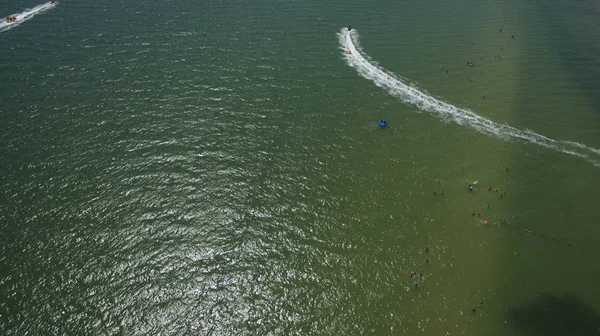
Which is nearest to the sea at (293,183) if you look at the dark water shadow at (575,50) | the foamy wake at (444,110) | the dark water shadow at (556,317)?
the dark water shadow at (556,317)

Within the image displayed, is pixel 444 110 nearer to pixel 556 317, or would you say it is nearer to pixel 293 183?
pixel 293 183

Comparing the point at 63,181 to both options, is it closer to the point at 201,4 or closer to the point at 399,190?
the point at 399,190

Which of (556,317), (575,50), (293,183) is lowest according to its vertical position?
(556,317)

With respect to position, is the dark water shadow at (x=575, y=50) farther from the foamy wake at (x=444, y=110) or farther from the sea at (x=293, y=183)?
the foamy wake at (x=444, y=110)

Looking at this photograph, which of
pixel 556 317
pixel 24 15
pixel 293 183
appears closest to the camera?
pixel 556 317

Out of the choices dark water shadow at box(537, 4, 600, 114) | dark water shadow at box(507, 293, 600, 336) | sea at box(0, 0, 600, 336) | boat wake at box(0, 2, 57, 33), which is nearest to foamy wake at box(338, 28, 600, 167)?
sea at box(0, 0, 600, 336)

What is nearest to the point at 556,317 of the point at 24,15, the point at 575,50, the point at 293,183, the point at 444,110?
the point at 293,183

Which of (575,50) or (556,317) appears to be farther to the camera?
(575,50)
